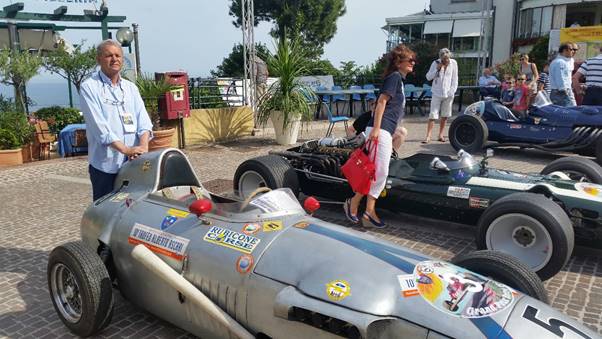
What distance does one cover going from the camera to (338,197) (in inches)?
217

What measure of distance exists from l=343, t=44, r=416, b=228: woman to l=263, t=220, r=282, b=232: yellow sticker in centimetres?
223

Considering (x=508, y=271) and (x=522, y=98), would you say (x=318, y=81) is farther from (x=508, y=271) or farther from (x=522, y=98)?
(x=508, y=271)

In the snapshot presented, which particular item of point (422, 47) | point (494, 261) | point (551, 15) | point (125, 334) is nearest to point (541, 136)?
point (494, 261)

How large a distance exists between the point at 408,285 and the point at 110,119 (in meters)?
2.62

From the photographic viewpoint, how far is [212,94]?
1191 cm

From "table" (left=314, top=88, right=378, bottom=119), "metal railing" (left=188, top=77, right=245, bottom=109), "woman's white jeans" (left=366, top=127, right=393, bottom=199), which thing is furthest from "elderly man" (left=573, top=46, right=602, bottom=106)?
"metal railing" (left=188, top=77, right=245, bottom=109)

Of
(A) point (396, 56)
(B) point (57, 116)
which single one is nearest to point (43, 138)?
(B) point (57, 116)

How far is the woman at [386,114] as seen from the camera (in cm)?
475

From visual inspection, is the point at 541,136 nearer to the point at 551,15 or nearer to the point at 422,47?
the point at 422,47

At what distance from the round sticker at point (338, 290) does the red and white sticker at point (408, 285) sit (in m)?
0.24

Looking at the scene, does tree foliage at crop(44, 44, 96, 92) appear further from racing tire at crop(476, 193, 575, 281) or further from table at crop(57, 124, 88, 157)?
racing tire at crop(476, 193, 575, 281)

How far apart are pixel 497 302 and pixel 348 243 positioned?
2.49 feet

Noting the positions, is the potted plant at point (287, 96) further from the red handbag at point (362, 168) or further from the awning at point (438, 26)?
the awning at point (438, 26)

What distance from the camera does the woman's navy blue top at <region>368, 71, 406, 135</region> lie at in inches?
189
